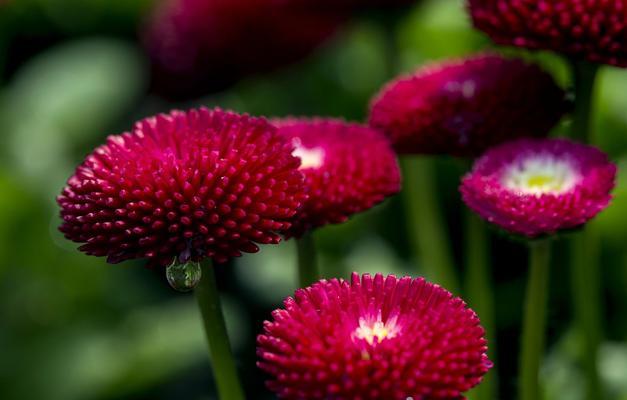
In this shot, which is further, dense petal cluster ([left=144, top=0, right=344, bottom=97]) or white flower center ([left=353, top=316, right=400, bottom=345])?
dense petal cluster ([left=144, top=0, right=344, bottom=97])

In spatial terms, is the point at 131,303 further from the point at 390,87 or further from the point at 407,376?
the point at 407,376

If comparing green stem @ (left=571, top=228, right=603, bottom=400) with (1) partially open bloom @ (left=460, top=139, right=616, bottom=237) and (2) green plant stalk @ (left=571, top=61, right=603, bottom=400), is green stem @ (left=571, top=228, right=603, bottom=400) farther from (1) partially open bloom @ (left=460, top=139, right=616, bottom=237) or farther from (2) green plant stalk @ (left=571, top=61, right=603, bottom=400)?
(1) partially open bloom @ (left=460, top=139, right=616, bottom=237)

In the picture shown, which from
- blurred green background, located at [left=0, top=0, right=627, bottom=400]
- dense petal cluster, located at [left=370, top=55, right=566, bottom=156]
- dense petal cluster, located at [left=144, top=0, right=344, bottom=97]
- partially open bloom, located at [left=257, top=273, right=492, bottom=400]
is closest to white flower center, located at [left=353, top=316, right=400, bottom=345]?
partially open bloom, located at [left=257, top=273, right=492, bottom=400]

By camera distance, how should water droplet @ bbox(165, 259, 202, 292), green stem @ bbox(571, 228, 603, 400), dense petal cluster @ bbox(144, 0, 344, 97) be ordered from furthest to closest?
dense petal cluster @ bbox(144, 0, 344, 97) → green stem @ bbox(571, 228, 603, 400) → water droplet @ bbox(165, 259, 202, 292)

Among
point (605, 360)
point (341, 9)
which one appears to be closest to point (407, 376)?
point (605, 360)

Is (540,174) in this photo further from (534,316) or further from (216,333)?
(216,333)

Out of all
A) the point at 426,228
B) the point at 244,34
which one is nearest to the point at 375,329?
the point at 426,228
